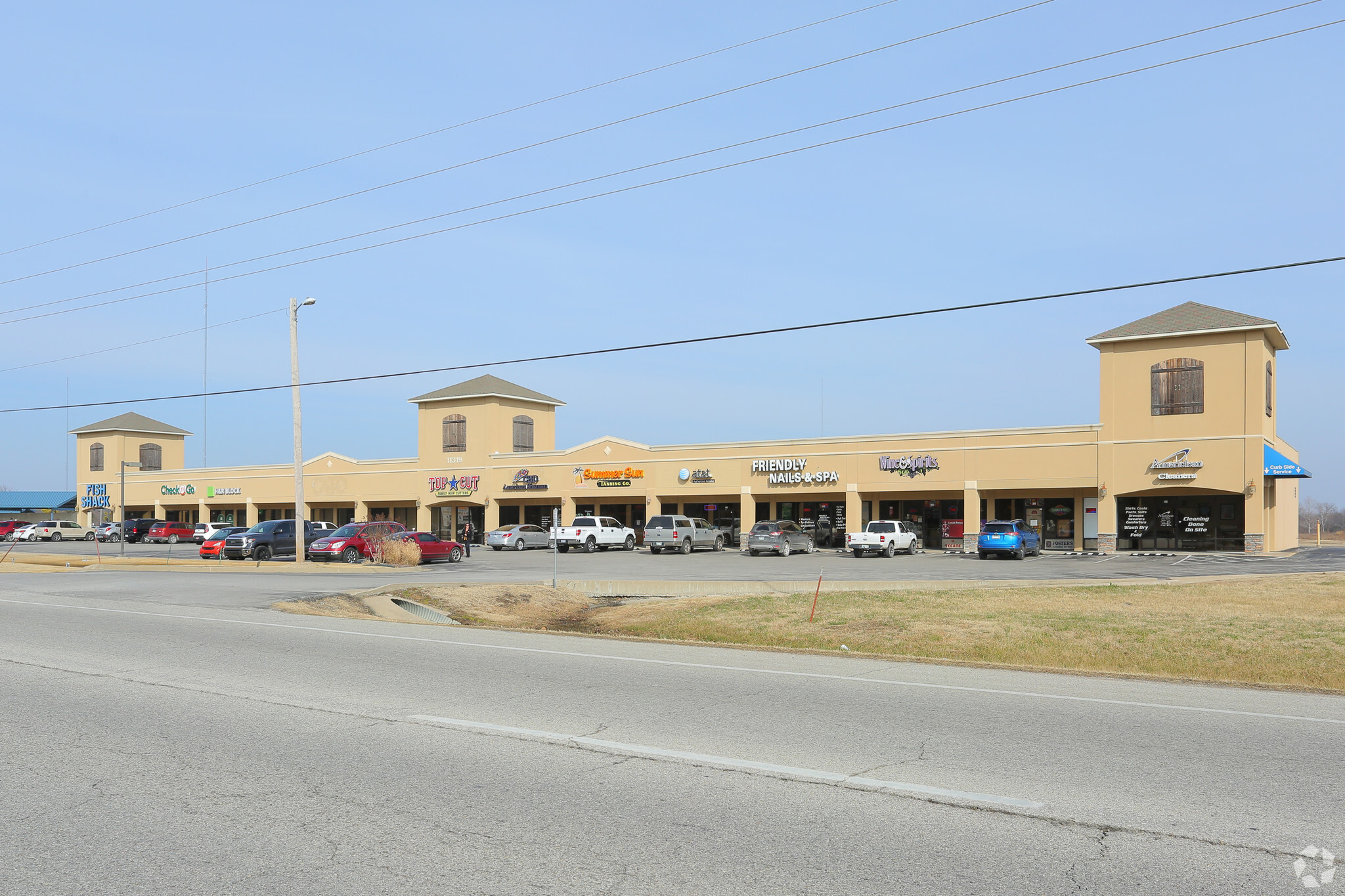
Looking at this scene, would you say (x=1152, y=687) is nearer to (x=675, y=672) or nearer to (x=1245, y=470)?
(x=675, y=672)

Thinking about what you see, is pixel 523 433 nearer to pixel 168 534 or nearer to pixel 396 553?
pixel 168 534

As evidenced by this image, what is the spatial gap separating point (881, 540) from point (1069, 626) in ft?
84.3

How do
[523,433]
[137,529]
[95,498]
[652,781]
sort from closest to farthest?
[652,781] → [523,433] → [137,529] → [95,498]

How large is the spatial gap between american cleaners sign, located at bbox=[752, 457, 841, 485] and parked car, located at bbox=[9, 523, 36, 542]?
49438 mm

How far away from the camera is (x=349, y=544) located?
37.6 meters

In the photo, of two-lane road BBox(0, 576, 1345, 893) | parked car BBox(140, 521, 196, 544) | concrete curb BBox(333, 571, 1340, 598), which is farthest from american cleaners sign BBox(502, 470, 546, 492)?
two-lane road BBox(0, 576, 1345, 893)

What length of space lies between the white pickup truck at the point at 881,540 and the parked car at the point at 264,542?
22.5m

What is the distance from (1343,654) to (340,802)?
14.3 m

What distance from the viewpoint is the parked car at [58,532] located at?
226 ft

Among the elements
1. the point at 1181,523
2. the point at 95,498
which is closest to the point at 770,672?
the point at 1181,523

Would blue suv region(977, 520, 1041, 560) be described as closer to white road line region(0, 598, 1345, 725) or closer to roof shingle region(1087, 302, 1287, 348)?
roof shingle region(1087, 302, 1287, 348)

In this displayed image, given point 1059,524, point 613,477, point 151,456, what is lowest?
point 1059,524

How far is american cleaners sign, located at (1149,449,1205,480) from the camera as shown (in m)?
42.2

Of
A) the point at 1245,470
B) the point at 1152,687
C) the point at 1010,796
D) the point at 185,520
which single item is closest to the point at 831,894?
the point at 1010,796
